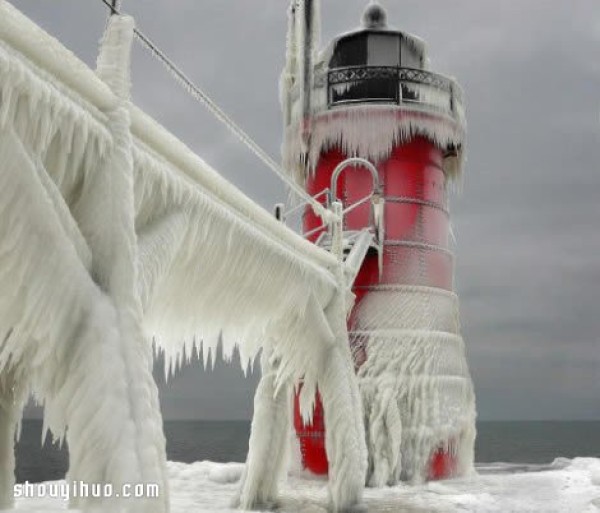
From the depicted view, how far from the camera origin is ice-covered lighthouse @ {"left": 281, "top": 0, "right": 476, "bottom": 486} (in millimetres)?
14773

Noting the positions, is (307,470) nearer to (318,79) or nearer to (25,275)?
(318,79)

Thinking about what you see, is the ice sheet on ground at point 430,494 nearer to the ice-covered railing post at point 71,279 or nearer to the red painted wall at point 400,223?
the red painted wall at point 400,223

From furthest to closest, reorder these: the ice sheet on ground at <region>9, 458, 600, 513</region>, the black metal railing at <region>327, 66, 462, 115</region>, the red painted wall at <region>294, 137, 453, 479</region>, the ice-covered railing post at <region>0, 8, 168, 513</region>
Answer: the black metal railing at <region>327, 66, 462, 115</region> < the red painted wall at <region>294, 137, 453, 479</region> < the ice sheet on ground at <region>9, 458, 600, 513</region> < the ice-covered railing post at <region>0, 8, 168, 513</region>

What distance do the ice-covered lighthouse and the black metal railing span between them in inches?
0.9

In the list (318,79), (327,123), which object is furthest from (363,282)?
(318,79)

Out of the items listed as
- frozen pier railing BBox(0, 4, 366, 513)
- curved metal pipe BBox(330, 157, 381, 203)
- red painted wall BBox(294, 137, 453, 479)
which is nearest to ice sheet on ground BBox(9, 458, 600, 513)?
red painted wall BBox(294, 137, 453, 479)

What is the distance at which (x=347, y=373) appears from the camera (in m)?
10.5

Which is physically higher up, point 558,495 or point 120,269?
point 120,269

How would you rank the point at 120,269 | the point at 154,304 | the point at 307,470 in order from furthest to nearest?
the point at 307,470 < the point at 154,304 < the point at 120,269

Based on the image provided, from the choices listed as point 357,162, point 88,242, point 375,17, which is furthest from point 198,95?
point 375,17

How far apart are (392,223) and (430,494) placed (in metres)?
5.99

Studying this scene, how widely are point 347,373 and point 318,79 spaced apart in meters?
8.67

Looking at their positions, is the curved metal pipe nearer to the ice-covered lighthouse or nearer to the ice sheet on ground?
the ice-covered lighthouse

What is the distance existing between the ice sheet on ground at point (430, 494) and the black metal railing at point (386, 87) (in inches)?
332
